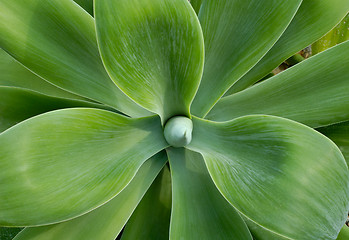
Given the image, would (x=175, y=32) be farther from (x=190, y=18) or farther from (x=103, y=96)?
(x=103, y=96)

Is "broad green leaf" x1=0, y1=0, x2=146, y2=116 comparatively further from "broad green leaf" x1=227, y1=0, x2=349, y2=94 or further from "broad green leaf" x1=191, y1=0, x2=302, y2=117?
"broad green leaf" x1=227, y1=0, x2=349, y2=94

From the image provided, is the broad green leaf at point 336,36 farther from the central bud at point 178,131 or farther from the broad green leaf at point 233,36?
the central bud at point 178,131

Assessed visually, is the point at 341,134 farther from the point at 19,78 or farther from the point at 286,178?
the point at 19,78

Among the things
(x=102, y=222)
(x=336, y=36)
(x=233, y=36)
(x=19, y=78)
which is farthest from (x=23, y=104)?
(x=336, y=36)

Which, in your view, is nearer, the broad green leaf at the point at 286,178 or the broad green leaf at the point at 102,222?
the broad green leaf at the point at 286,178

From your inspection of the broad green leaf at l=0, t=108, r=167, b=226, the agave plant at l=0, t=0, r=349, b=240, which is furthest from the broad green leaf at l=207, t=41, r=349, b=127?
the broad green leaf at l=0, t=108, r=167, b=226

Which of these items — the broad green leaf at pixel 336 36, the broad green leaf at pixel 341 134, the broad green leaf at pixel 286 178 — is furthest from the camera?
the broad green leaf at pixel 336 36

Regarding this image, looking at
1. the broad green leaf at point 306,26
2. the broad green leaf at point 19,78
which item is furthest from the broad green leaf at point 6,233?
the broad green leaf at point 306,26
